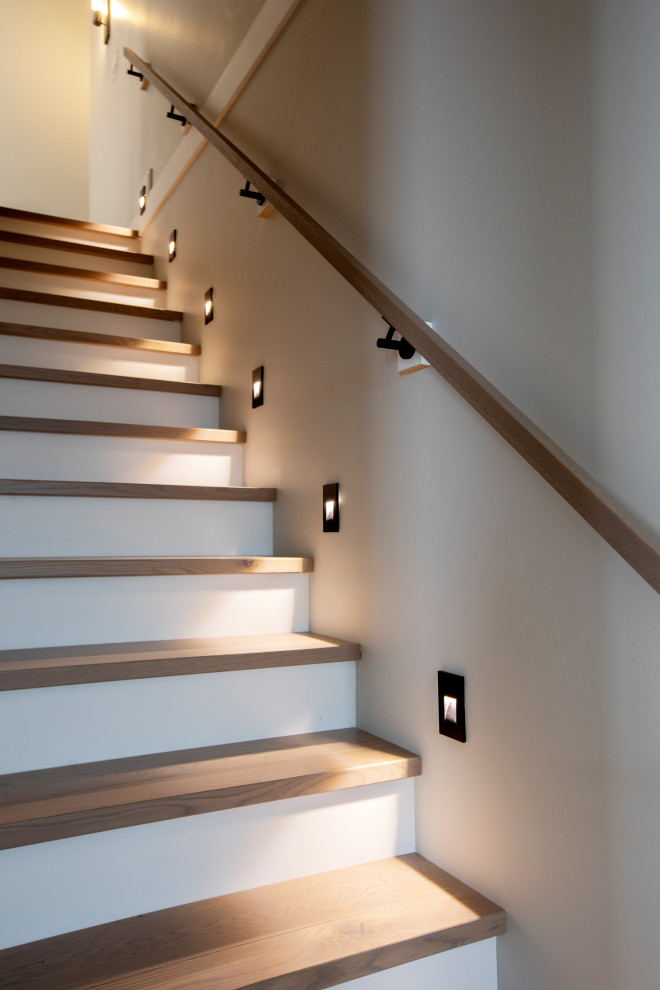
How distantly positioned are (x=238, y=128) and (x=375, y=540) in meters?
1.71

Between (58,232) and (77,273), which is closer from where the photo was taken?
(77,273)

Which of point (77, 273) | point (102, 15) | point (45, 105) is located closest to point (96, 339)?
point (77, 273)

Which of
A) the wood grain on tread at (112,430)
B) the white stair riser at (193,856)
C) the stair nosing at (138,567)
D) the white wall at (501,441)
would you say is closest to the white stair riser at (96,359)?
A: the wood grain on tread at (112,430)

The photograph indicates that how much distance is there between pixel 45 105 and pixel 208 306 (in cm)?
430

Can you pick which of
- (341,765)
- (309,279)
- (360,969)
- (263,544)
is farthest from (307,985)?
(309,279)

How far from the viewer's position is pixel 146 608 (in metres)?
1.81

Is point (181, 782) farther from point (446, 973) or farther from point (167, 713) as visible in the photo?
point (446, 973)

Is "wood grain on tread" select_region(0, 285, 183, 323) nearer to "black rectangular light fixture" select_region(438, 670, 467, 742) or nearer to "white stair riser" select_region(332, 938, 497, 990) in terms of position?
"black rectangular light fixture" select_region(438, 670, 467, 742)

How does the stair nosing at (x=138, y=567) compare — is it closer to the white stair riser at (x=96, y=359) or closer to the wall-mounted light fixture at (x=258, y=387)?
the wall-mounted light fixture at (x=258, y=387)

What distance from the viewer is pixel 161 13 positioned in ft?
12.2

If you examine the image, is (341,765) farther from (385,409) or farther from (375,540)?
(385,409)

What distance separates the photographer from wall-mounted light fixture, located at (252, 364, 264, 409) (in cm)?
246

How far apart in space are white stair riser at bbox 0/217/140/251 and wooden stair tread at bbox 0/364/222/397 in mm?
1587

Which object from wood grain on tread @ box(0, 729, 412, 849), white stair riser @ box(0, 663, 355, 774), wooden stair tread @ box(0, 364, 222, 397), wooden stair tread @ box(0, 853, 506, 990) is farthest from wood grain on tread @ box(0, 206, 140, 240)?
wooden stair tread @ box(0, 853, 506, 990)
